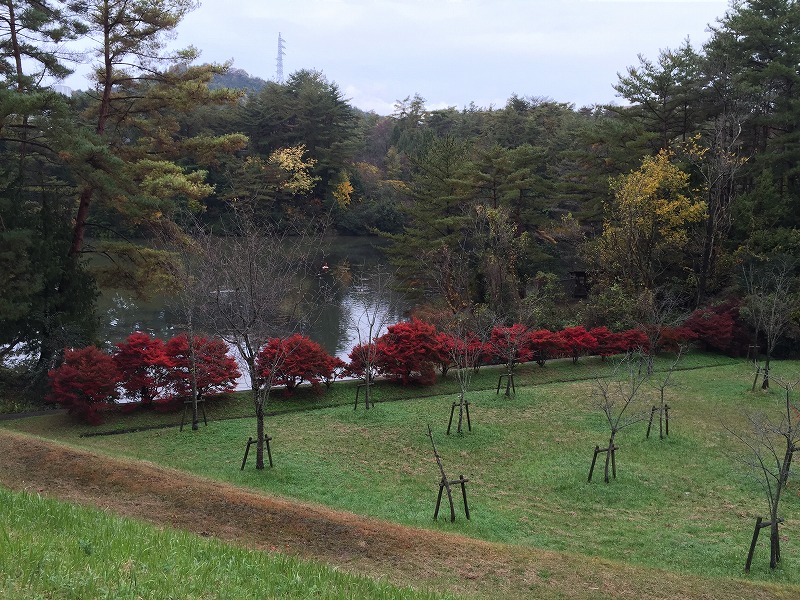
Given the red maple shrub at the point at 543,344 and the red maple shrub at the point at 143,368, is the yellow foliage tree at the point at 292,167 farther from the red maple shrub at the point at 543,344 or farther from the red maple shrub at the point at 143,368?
the red maple shrub at the point at 143,368

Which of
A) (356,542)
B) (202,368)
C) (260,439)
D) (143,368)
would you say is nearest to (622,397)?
(260,439)

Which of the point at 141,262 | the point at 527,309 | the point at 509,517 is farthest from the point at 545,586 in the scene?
the point at 527,309

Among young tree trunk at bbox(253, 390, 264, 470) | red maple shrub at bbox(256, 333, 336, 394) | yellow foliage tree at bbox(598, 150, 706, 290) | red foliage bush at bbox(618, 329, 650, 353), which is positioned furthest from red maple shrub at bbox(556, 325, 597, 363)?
young tree trunk at bbox(253, 390, 264, 470)

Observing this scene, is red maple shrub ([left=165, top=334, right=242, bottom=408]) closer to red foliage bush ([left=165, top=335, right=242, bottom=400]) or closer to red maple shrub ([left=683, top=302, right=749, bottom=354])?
red foliage bush ([left=165, top=335, right=242, bottom=400])

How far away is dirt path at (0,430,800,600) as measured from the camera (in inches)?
316

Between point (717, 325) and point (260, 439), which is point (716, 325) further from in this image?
point (260, 439)

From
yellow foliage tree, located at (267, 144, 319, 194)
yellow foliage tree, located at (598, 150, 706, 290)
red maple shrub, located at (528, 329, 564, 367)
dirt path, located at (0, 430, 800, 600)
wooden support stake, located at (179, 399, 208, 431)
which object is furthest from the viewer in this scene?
yellow foliage tree, located at (267, 144, 319, 194)

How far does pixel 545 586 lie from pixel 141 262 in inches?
618

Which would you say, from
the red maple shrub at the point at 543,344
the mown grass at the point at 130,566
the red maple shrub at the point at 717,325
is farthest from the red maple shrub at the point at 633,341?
the mown grass at the point at 130,566

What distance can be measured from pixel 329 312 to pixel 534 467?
20.8 meters

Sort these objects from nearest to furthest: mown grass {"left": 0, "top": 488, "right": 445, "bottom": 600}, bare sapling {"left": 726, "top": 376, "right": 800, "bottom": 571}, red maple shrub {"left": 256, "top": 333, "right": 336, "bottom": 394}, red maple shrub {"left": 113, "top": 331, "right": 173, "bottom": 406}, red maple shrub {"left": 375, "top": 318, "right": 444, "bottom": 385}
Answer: mown grass {"left": 0, "top": 488, "right": 445, "bottom": 600} → bare sapling {"left": 726, "top": 376, "right": 800, "bottom": 571} → red maple shrub {"left": 113, "top": 331, "right": 173, "bottom": 406} → red maple shrub {"left": 256, "top": 333, "right": 336, "bottom": 394} → red maple shrub {"left": 375, "top": 318, "right": 444, "bottom": 385}

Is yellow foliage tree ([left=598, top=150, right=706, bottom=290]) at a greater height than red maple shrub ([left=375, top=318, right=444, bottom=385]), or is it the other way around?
yellow foliage tree ([left=598, top=150, right=706, bottom=290])

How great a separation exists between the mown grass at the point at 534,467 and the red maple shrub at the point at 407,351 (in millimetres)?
678

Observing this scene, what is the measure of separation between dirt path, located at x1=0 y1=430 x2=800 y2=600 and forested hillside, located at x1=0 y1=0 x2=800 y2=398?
8.01m
